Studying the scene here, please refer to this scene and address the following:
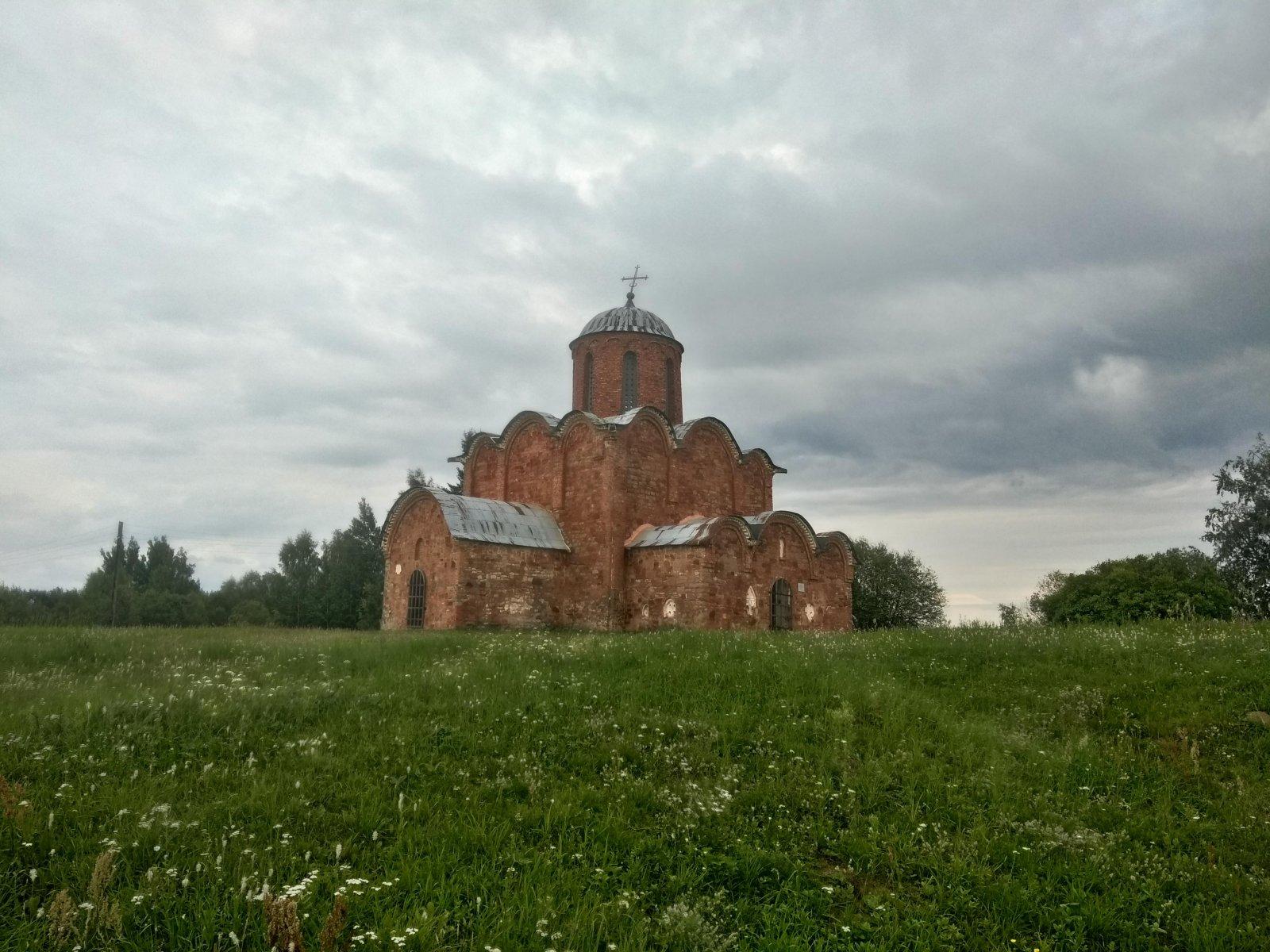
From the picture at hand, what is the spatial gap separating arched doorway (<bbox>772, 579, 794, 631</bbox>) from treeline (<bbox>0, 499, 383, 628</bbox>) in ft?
82.8

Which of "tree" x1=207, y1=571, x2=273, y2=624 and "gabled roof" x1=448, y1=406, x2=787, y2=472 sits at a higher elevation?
"gabled roof" x1=448, y1=406, x2=787, y2=472

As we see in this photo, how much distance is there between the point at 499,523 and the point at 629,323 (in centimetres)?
852

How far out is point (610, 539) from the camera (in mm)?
20891

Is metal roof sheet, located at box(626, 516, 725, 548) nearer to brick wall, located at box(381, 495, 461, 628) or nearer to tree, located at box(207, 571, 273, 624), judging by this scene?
brick wall, located at box(381, 495, 461, 628)

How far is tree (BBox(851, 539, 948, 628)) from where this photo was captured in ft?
133

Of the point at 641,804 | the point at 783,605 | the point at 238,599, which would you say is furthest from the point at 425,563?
the point at 238,599

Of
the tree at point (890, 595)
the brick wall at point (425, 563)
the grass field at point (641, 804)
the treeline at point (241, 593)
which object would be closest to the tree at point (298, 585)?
the treeline at point (241, 593)

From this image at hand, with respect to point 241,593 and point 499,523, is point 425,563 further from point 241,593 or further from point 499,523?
point 241,593

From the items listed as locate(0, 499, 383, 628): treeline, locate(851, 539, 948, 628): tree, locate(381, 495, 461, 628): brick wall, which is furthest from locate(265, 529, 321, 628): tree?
locate(851, 539, 948, 628): tree

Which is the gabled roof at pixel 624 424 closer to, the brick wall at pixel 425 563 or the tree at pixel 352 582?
the brick wall at pixel 425 563

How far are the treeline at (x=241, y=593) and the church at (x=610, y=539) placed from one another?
20060 millimetres

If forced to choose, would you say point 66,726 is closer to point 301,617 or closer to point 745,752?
point 745,752

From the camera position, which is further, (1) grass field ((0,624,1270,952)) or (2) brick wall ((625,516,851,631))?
(2) brick wall ((625,516,851,631))

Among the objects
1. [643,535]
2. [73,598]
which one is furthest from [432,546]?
[73,598]
